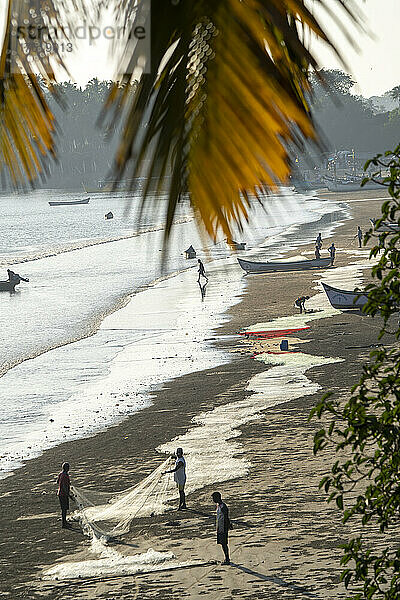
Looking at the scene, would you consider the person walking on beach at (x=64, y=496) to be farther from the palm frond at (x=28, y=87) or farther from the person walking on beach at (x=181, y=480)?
the palm frond at (x=28, y=87)

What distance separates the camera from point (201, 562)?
1215 centimetres

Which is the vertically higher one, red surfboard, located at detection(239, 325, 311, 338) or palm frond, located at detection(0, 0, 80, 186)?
palm frond, located at detection(0, 0, 80, 186)

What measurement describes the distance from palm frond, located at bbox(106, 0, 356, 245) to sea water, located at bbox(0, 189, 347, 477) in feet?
0.17

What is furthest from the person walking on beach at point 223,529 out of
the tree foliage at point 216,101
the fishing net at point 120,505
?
the tree foliage at point 216,101

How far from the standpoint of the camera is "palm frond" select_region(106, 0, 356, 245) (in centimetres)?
108

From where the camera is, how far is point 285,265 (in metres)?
50.6

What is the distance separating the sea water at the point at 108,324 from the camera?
1.37m

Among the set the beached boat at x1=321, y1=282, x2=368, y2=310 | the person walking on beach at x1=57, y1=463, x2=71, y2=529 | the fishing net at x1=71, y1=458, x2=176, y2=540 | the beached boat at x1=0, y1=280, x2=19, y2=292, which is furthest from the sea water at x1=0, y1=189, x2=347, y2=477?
the beached boat at x1=321, y1=282, x2=368, y2=310

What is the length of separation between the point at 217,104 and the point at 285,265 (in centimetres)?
4982

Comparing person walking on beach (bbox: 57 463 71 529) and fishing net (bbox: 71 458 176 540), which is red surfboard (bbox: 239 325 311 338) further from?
person walking on beach (bbox: 57 463 71 529)

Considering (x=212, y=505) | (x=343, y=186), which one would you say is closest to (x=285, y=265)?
(x=212, y=505)

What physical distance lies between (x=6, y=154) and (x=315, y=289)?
40790 millimetres

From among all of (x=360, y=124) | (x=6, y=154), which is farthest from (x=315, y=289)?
(x=360, y=124)

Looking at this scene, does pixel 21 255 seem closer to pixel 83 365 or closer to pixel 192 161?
pixel 83 365
